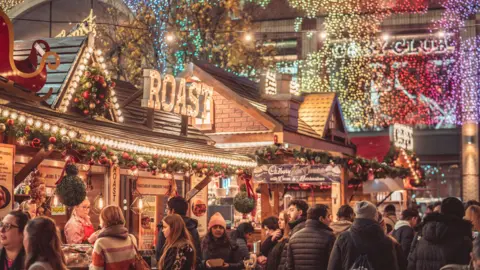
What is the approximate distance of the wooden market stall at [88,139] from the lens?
10984mm

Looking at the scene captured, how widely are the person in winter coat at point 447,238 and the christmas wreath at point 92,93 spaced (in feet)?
22.4

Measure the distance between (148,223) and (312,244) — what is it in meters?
7.68

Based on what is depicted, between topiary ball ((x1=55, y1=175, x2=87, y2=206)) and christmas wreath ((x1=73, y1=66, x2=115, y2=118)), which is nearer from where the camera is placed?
topiary ball ((x1=55, y1=175, x2=87, y2=206))

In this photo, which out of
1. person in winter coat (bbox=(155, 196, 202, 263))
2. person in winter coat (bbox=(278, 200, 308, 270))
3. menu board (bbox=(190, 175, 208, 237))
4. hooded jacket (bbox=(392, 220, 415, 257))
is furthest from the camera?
menu board (bbox=(190, 175, 208, 237))

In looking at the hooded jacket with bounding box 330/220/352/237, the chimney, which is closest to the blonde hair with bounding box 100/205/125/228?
the hooded jacket with bounding box 330/220/352/237

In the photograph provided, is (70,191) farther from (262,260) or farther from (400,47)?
(400,47)

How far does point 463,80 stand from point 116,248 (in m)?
34.3

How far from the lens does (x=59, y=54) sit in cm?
1450

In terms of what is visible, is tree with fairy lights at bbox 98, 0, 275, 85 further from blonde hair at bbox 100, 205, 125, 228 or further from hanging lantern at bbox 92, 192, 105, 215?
blonde hair at bbox 100, 205, 125, 228

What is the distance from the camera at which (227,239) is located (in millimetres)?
11477

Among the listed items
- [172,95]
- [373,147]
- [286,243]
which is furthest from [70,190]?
[373,147]

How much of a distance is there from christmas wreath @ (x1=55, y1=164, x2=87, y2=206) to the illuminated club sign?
4.12 metres

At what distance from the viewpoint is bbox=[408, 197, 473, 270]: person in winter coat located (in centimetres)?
915

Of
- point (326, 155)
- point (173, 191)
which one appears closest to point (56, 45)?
point (173, 191)
